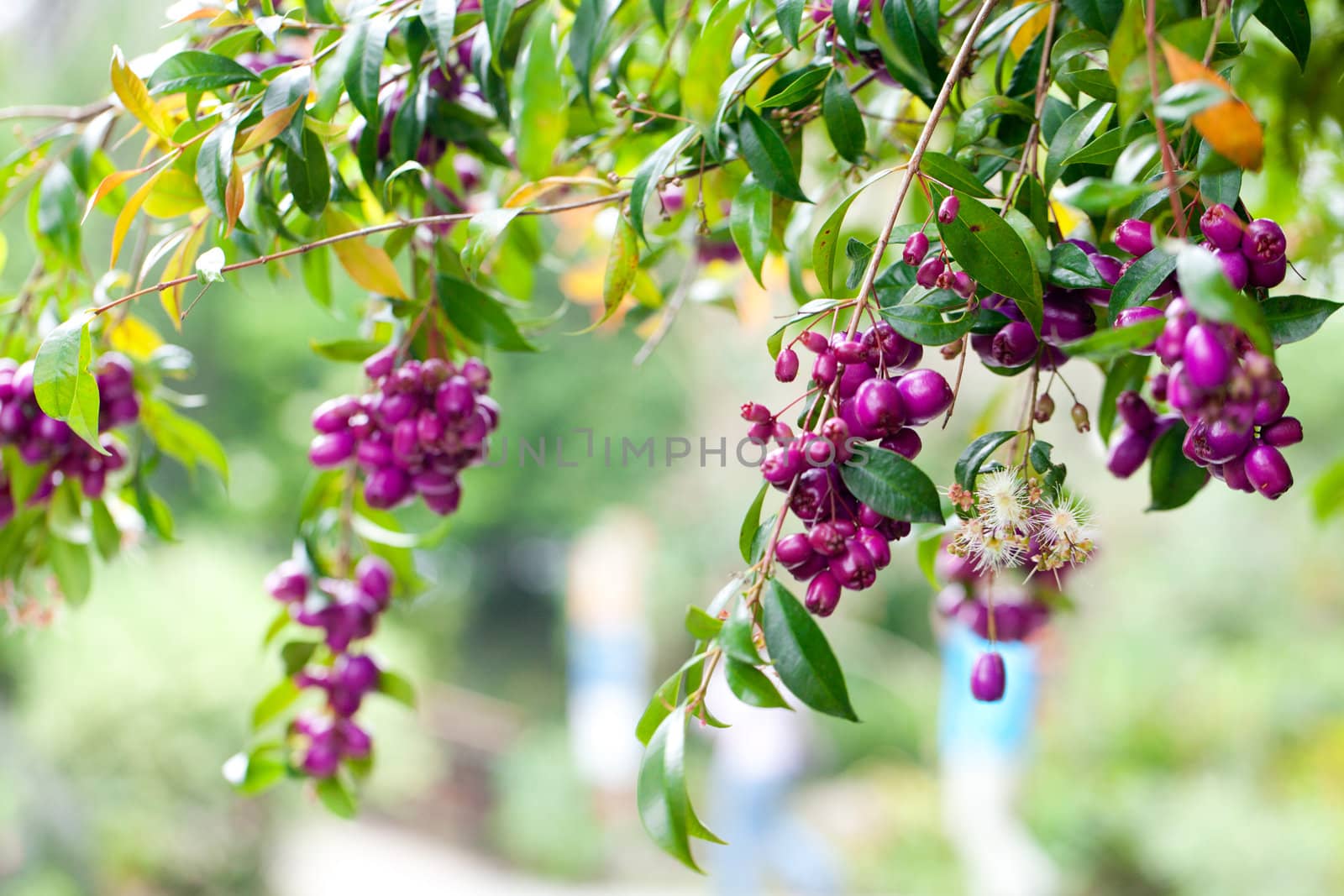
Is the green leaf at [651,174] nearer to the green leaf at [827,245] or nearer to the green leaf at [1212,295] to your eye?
the green leaf at [827,245]

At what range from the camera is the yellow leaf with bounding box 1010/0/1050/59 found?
1.26 feet

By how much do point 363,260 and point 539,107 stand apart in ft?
0.56

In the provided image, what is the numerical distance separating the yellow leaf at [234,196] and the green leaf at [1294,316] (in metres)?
0.32

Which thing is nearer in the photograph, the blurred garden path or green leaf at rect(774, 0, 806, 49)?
green leaf at rect(774, 0, 806, 49)

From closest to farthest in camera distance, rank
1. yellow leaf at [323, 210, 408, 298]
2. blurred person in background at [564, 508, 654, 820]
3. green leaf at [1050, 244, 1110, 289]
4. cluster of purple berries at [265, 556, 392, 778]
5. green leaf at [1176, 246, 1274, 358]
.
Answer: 1. green leaf at [1176, 246, 1274, 358]
2. green leaf at [1050, 244, 1110, 289]
3. yellow leaf at [323, 210, 408, 298]
4. cluster of purple berries at [265, 556, 392, 778]
5. blurred person in background at [564, 508, 654, 820]

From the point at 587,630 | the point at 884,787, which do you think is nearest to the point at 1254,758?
the point at 884,787

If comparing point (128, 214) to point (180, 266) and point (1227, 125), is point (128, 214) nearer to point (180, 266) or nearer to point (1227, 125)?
point (180, 266)

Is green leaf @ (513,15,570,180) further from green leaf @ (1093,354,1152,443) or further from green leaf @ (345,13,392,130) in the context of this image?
green leaf @ (1093,354,1152,443)

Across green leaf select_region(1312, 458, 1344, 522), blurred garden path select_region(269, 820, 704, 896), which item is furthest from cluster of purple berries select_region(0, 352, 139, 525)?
blurred garden path select_region(269, 820, 704, 896)

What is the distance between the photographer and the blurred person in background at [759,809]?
2.45 meters

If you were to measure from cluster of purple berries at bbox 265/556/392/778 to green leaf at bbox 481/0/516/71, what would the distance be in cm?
29

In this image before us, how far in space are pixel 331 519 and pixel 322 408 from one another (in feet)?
0.32

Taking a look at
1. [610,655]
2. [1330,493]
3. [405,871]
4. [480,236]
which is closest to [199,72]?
[480,236]

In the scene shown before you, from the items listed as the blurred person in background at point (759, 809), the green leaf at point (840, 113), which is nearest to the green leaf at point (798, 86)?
the green leaf at point (840, 113)
